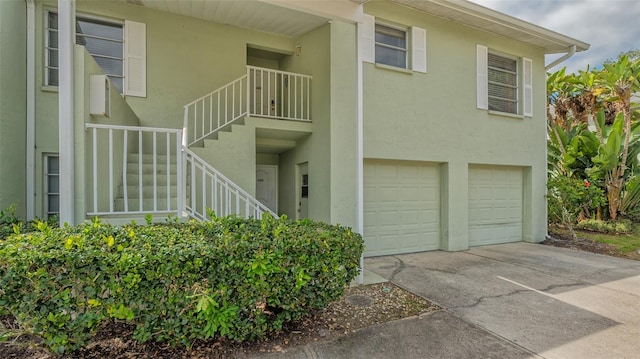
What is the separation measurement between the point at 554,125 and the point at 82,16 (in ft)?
43.4

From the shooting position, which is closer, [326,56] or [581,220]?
[326,56]

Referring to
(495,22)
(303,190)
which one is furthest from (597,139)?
(303,190)

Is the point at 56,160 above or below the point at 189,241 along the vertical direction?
above

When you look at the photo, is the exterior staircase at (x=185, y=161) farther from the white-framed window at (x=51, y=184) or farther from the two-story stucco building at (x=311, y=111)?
the white-framed window at (x=51, y=184)

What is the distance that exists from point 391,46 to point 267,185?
4.36 metres

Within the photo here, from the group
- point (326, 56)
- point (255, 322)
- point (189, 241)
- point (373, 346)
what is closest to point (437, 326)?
point (373, 346)

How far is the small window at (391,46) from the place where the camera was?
674 centimetres

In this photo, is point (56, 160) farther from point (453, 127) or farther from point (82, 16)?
point (453, 127)

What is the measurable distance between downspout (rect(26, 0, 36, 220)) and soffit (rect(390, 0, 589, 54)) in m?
6.70

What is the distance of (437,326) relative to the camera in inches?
144

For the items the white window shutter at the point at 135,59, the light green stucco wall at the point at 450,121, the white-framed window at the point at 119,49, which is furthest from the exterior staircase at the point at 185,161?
the light green stucco wall at the point at 450,121

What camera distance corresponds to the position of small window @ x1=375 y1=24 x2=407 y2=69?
265 inches

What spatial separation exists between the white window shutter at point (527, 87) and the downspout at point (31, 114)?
10790 mm

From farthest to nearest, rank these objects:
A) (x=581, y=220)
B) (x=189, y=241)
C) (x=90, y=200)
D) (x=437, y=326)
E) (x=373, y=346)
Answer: (x=581, y=220)
(x=90, y=200)
(x=437, y=326)
(x=373, y=346)
(x=189, y=241)
